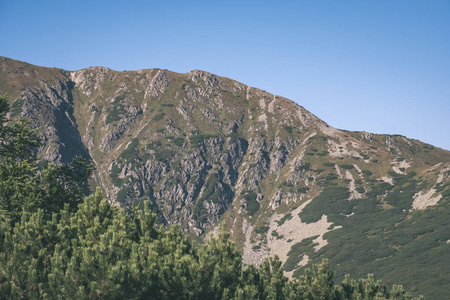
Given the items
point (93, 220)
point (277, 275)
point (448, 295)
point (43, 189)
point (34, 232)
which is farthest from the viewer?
point (448, 295)

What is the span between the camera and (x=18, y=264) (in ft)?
88.5

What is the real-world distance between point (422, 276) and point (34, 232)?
148 m

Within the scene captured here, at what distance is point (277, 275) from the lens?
137 ft

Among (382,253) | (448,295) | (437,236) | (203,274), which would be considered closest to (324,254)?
(382,253)

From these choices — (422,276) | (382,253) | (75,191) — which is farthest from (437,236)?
(75,191)

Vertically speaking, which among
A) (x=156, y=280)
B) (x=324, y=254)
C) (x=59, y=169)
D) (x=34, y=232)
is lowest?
(x=324, y=254)

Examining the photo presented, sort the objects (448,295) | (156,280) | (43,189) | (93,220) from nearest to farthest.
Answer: (156,280) → (93,220) → (43,189) → (448,295)

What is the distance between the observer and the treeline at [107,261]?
2608 cm

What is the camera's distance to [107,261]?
26.2 metres

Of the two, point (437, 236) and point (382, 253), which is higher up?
point (437, 236)

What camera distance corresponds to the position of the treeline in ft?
85.6

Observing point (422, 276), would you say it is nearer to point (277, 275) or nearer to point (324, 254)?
point (324, 254)

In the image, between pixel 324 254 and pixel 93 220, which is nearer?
pixel 93 220

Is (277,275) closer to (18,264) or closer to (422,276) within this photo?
(18,264)
